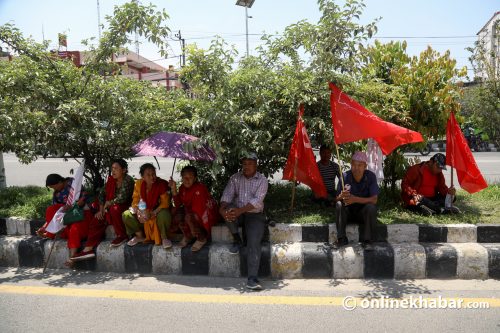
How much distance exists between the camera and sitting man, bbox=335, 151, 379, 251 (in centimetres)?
411

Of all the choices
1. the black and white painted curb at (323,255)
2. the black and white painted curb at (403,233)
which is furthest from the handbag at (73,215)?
the black and white painted curb at (403,233)

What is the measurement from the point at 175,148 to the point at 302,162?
1444mm

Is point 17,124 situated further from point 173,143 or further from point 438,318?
point 438,318

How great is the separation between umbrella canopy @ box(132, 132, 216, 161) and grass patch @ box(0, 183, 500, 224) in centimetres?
117

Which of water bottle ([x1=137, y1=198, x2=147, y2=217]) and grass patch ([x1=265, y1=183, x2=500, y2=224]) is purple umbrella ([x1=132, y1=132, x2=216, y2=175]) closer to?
water bottle ([x1=137, y1=198, x2=147, y2=217])

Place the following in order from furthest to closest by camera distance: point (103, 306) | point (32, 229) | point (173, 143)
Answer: point (32, 229), point (173, 143), point (103, 306)

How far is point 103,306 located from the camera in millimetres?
3518

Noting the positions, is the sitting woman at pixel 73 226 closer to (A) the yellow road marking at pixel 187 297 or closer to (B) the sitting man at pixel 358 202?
(A) the yellow road marking at pixel 187 297

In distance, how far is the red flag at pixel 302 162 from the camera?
15.0 ft

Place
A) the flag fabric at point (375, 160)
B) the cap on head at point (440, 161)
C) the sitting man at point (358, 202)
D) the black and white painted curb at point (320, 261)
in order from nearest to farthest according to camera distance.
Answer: the black and white painted curb at point (320, 261) < the sitting man at point (358, 202) < the cap on head at point (440, 161) < the flag fabric at point (375, 160)

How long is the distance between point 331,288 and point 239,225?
116cm

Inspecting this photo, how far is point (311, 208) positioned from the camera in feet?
16.7

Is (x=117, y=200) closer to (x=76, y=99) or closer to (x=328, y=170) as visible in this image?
(x=76, y=99)

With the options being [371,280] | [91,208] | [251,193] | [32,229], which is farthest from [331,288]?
[32,229]
